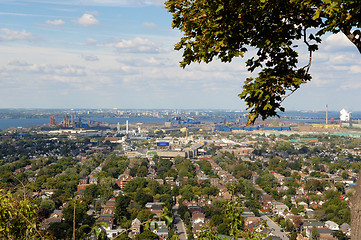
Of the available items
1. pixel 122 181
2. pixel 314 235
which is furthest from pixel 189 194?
pixel 314 235

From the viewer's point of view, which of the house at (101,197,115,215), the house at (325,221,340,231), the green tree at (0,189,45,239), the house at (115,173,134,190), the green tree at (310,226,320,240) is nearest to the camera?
the green tree at (0,189,45,239)

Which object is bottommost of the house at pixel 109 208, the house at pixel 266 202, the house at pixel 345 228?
the house at pixel 266 202

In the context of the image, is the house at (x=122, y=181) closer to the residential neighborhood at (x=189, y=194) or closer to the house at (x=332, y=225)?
the residential neighborhood at (x=189, y=194)

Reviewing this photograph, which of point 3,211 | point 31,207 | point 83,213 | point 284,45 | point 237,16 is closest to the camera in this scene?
point 237,16

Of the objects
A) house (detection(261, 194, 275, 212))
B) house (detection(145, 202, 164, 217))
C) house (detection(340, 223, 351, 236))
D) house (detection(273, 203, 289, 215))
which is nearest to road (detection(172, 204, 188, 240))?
house (detection(145, 202, 164, 217))

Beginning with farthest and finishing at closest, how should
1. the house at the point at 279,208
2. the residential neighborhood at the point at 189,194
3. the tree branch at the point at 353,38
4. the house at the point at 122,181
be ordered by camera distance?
the house at the point at 122,181, the house at the point at 279,208, the residential neighborhood at the point at 189,194, the tree branch at the point at 353,38

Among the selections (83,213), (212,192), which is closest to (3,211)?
(83,213)

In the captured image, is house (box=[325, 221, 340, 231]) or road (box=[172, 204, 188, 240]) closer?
road (box=[172, 204, 188, 240])

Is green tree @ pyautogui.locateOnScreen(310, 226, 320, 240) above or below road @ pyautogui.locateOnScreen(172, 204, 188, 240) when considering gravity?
above

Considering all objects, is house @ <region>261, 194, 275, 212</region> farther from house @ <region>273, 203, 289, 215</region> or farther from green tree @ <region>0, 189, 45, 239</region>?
green tree @ <region>0, 189, 45, 239</region>

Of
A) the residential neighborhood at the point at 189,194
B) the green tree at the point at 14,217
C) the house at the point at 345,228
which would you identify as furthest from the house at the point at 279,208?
the green tree at the point at 14,217

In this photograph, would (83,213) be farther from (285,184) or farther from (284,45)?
(285,184)
